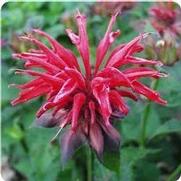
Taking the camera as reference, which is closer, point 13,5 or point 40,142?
point 40,142

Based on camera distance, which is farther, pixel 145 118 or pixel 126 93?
pixel 145 118

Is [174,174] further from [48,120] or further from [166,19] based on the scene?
[166,19]

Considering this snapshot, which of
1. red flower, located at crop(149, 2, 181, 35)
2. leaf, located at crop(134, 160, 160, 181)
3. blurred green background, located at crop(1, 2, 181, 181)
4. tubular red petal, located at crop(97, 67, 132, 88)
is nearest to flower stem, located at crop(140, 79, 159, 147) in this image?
blurred green background, located at crop(1, 2, 181, 181)

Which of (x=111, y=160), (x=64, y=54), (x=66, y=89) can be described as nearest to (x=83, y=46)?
(x=64, y=54)

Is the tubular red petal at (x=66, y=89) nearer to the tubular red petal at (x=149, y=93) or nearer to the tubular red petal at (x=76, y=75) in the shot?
the tubular red petal at (x=76, y=75)

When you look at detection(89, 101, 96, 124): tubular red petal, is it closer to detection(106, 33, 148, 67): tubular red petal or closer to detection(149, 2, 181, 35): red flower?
detection(106, 33, 148, 67): tubular red petal

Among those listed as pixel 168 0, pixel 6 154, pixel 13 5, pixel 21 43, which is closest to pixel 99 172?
pixel 21 43

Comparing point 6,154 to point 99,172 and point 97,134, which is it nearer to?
point 99,172
